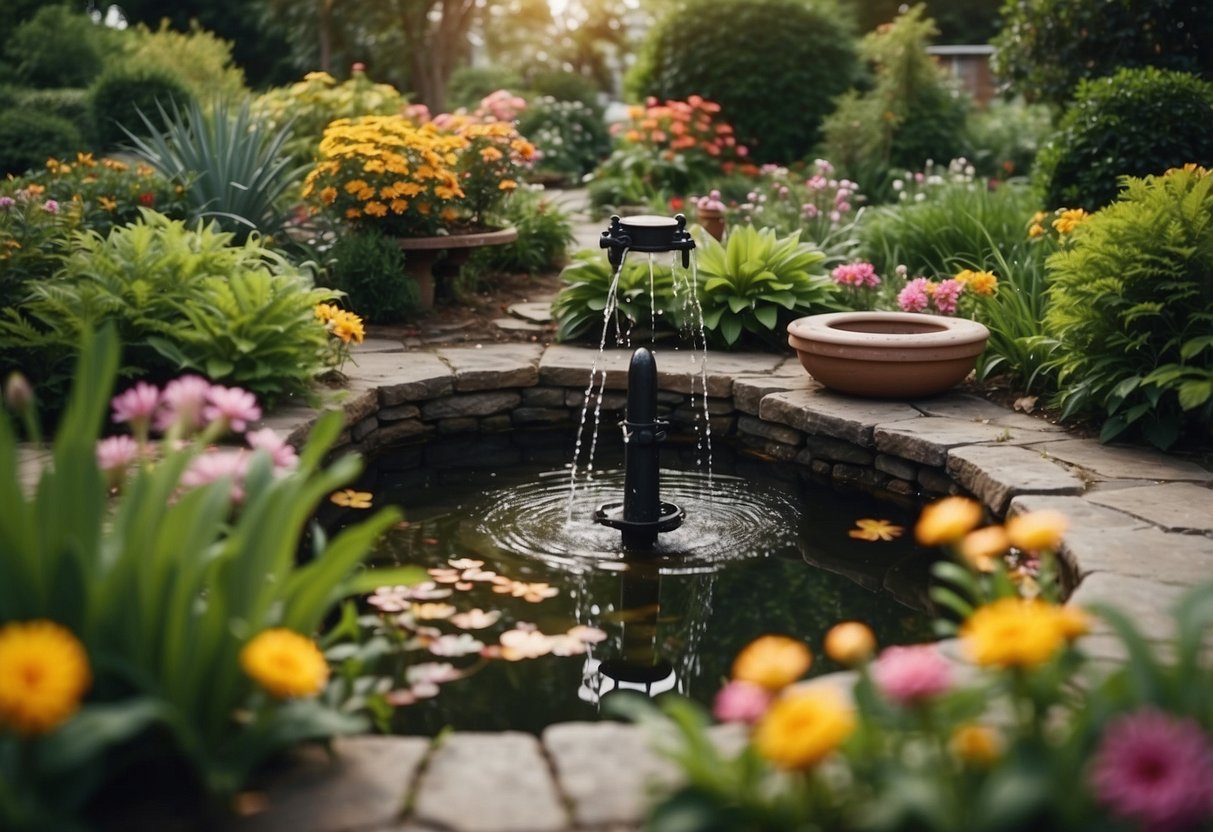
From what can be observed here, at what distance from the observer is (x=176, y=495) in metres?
3.17

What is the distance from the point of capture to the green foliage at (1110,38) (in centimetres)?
770

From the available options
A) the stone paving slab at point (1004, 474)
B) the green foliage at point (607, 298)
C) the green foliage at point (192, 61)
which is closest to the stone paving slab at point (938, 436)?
the stone paving slab at point (1004, 474)

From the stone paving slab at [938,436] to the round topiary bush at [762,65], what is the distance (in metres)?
7.00

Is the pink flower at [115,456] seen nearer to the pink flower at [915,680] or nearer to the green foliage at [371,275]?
the pink flower at [915,680]

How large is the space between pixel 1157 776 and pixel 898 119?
29.8ft

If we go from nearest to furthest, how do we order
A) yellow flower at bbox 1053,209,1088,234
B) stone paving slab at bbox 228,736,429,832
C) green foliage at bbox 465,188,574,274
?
1. stone paving slab at bbox 228,736,429,832
2. yellow flower at bbox 1053,209,1088,234
3. green foliage at bbox 465,188,574,274

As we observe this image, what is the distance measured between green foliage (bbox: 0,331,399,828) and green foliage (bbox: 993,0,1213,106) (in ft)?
22.1

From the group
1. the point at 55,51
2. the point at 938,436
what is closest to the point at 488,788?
the point at 938,436

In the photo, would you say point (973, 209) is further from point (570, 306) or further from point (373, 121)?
point (373, 121)

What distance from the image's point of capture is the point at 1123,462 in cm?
421

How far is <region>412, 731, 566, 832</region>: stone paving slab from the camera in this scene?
2.00m

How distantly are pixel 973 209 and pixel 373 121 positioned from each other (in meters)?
3.25

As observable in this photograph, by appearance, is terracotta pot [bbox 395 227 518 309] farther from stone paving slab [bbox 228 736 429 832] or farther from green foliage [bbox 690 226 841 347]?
stone paving slab [bbox 228 736 429 832]

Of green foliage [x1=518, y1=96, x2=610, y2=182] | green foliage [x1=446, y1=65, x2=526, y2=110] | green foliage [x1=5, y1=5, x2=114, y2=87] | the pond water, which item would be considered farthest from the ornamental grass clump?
green foliage [x1=5, y1=5, x2=114, y2=87]
